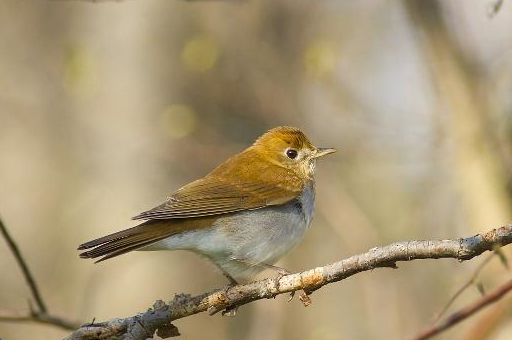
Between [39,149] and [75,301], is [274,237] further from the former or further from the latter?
[39,149]

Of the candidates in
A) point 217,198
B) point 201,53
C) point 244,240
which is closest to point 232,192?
point 217,198

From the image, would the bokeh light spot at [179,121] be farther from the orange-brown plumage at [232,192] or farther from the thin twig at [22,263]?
the thin twig at [22,263]

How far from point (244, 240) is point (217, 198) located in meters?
0.38

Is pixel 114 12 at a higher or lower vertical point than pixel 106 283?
higher

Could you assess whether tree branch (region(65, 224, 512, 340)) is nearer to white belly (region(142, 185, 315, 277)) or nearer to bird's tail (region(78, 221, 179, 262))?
bird's tail (region(78, 221, 179, 262))

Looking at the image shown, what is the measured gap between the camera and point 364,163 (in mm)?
7934

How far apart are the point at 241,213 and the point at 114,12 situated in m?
4.50

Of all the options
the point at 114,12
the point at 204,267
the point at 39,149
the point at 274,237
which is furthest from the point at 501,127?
the point at 39,149

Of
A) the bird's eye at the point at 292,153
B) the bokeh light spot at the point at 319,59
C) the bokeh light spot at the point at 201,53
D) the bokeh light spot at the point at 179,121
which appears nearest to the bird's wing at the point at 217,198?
the bird's eye at the point at 292,153

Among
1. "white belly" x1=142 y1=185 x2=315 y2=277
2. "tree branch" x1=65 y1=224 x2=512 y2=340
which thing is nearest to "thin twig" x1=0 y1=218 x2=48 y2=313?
"tree branch" x1=65 y1=224 x2=512 y2=340

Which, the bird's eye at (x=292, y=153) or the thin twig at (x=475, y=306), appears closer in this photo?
the thin twig at (x=475, y=306)

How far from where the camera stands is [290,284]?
3.59 metres

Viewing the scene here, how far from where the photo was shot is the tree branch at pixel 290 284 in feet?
9.79

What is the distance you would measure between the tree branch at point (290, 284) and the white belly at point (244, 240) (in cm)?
86
